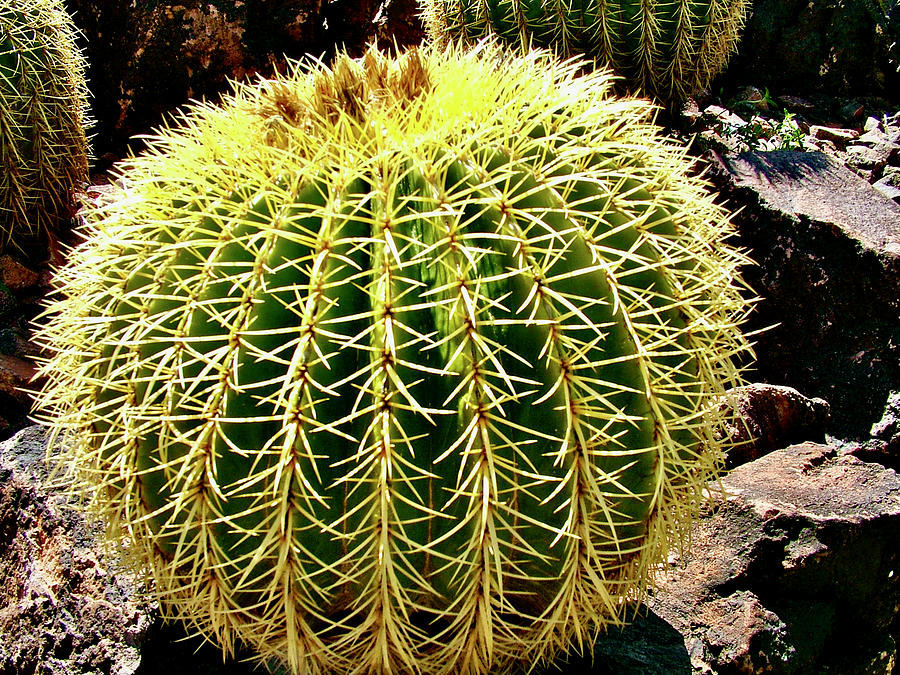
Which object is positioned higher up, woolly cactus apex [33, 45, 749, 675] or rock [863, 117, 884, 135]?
woolly cactus apex [33, 45, 749, 675]

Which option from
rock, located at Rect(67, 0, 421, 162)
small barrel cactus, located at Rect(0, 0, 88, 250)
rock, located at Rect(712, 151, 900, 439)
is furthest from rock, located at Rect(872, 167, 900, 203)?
small barrel cactus, located at Rect(0, 0, 88, 250)

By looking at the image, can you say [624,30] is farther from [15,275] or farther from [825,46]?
[15,275]

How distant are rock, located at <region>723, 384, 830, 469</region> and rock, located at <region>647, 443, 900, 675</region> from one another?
376 millimetres

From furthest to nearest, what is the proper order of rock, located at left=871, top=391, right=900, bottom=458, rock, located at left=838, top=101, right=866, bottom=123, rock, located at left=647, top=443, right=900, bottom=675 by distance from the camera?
rock, located at left=838, top=101, right=866, bottom=123
rock, located at left=871, top=391, right=900, bottom=458
rock, located at left=647, top=443, right=900, bottom=675

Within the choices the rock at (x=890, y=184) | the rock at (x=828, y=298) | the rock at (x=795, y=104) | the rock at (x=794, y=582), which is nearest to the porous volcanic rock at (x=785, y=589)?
the rock at (x=794, y=582)

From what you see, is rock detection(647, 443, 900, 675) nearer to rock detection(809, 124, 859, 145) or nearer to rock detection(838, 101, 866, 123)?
rock detection(809, 124, 859, 145)

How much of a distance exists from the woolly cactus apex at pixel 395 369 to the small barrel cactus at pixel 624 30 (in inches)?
105

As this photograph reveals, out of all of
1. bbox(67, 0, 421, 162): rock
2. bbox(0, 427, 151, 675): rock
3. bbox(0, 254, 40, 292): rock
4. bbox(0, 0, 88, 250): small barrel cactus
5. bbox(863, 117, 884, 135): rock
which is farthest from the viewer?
bbox(863, 117, 884, 135): rock

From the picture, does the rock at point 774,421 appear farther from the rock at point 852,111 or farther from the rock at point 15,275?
the rock at point 852,111

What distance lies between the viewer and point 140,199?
1692 millimetres

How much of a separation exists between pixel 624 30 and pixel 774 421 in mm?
2268

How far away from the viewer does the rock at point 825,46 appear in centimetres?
638

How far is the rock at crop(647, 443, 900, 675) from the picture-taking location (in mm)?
2178

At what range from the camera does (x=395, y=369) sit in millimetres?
1390
